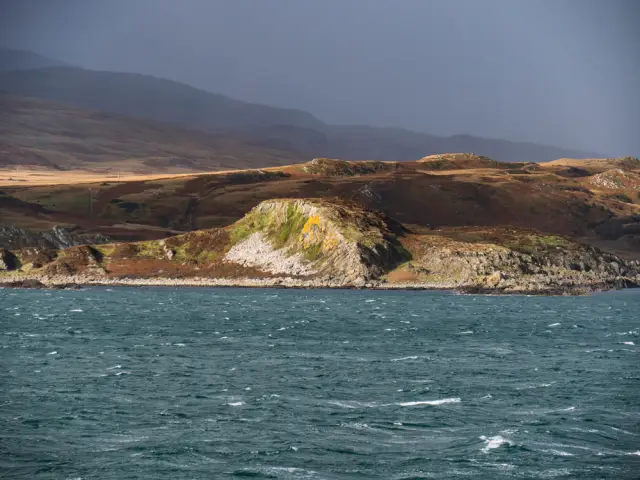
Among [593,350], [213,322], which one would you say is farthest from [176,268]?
[593,350]

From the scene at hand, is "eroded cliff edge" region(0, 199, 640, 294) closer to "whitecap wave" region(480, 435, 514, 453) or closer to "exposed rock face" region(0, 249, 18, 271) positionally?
"exposed rock face" region(0, 249, 18, 271)

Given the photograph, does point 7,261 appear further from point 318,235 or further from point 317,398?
point 317,398

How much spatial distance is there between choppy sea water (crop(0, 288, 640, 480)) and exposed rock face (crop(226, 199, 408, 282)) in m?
59.1

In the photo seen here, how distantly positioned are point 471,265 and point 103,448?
12451cm

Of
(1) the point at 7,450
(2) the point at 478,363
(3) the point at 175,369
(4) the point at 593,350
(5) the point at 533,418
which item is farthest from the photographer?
(4) the point at 593,350

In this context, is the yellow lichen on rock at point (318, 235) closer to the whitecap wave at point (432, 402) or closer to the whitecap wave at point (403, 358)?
the whitecap wave at point (403, 358)

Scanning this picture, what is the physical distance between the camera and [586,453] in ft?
136

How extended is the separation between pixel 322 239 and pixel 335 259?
577 cm

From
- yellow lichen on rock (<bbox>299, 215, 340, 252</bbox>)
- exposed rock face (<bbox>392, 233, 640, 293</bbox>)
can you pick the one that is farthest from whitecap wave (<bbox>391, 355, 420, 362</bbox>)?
yellow lichen on rock (<bbox>299, 215, 340, 252</bbox>)

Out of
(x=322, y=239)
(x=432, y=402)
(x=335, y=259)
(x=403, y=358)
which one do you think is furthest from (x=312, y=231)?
(x=432, y=402)

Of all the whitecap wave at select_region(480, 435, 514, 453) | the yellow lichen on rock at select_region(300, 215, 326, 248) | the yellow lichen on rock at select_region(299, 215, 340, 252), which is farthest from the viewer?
the yellow lichen on rock at select_region(300, 215, 326, 248)

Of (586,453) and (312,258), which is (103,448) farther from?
(312,258)

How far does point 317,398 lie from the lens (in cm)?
5306

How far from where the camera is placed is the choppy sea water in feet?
130
